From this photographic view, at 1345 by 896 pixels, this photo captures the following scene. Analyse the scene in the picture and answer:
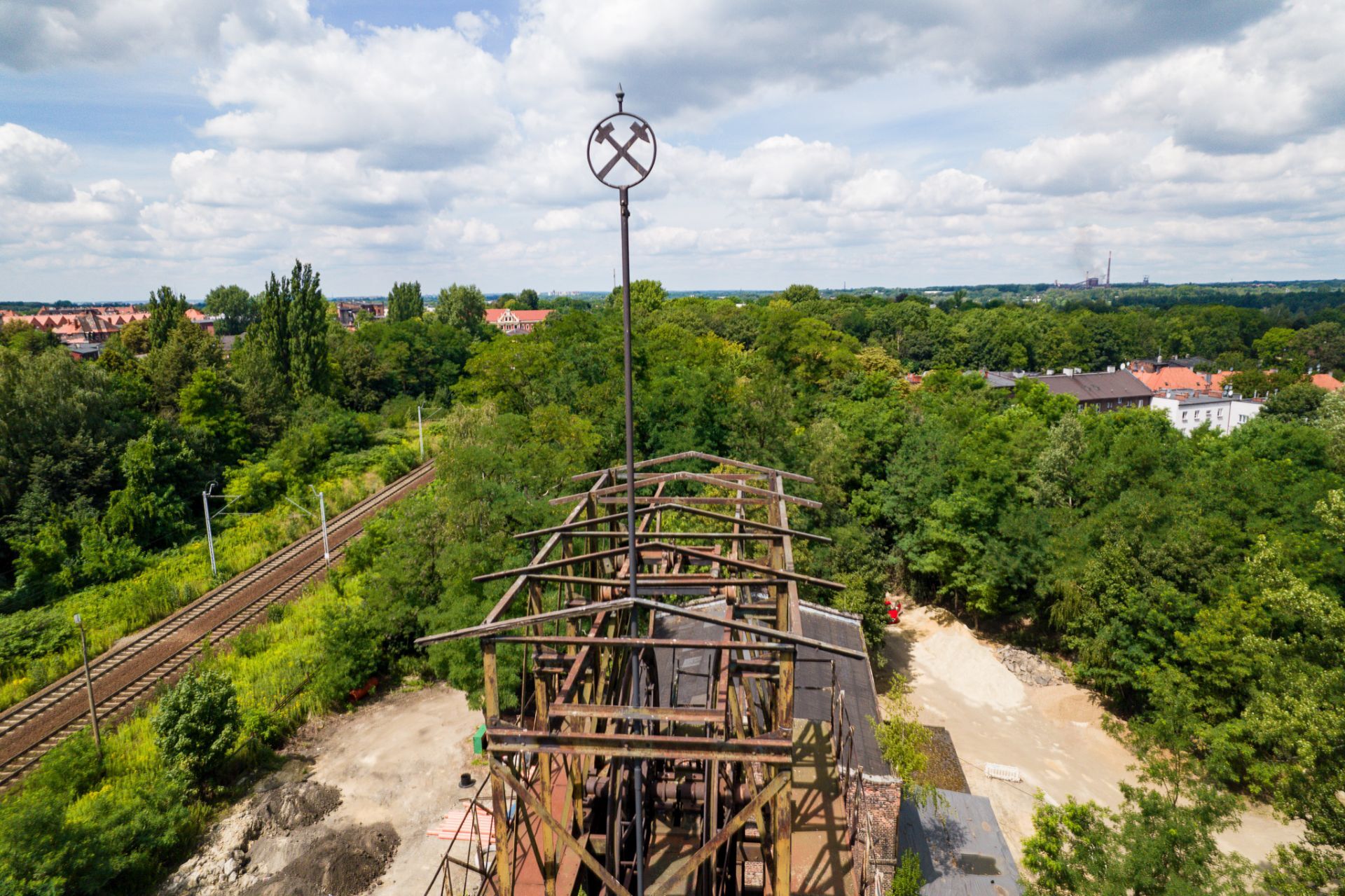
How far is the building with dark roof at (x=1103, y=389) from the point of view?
61844 millimetres

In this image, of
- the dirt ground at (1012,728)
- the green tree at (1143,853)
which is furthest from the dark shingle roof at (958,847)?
the dirt ground at (1012,728)

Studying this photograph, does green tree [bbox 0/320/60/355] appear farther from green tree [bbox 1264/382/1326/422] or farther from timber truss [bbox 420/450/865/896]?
green tree [bbox 1264/382/1326/422]

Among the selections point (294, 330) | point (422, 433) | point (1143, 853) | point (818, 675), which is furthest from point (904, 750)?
point (294, 330)

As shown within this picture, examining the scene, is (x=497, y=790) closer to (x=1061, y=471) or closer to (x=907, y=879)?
(x=907, y=879)

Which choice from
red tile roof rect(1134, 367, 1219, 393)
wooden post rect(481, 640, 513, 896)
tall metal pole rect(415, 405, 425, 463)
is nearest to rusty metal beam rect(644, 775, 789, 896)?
wooden post rect(481, 640, 513, 896)

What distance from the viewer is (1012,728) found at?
78.4ft

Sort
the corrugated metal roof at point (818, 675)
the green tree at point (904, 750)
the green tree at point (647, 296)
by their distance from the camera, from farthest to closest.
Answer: the green tree at point (647, 296) → the corrugated metal roof at point (818, 675) → the green tree at point (904, 750)

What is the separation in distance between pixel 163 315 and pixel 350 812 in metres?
46.5

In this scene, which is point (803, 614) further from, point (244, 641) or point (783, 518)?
point (244, 641)

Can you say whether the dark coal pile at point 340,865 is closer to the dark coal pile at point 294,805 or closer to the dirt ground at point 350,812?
the dirt ground at point 350,812

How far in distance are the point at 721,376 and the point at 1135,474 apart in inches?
731

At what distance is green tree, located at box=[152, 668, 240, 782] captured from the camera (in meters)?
17.7

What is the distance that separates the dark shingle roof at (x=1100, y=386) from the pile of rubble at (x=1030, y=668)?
39.7 meters

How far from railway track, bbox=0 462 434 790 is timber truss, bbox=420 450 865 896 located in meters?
17.1
